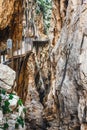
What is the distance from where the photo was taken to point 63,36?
1766 centimetres

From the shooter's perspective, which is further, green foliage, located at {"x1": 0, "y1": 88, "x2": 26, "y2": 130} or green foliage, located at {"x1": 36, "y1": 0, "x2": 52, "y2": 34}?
green foliage, located at {"x1": 36, "y1": 0, "x2": 52, "y2": 34}

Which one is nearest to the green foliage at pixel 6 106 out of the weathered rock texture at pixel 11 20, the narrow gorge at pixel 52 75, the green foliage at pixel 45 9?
the narrow gorge at pixel 52 75

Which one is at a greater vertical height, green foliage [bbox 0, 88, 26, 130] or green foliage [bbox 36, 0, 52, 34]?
green foliage [bbox 36, 0, 52, 34]

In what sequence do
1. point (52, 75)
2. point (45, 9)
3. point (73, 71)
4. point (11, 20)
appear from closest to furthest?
point (73, 71) < point (52, 75) < point (11, 20) < point (45, 9)

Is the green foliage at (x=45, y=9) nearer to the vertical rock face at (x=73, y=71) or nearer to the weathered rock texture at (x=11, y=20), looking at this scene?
the weathered rock texture at (x=11, y=20)

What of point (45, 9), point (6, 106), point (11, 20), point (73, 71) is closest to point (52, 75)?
point (11, 20)

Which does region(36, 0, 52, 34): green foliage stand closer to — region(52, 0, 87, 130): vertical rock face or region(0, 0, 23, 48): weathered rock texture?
region(0, 0, 23, 48): weathered rock texture

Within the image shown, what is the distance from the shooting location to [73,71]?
15.3m

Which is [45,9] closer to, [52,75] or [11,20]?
[11,20]

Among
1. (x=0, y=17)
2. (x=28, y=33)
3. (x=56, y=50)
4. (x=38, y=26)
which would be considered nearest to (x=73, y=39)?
(x=56, y=50)

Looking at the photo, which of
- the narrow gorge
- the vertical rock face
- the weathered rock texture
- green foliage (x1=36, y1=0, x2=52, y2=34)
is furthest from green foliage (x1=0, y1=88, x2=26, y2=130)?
green foliage (x1=36, y1=0, x2=52, y2=34)

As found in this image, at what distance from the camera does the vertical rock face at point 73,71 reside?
14.3 m

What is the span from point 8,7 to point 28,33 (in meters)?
9.14

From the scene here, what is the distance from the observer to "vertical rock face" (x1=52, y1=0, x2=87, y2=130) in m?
14.3
